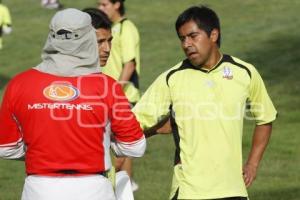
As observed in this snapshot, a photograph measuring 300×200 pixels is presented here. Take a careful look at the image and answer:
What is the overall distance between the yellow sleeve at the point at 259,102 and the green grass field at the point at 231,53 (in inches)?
173

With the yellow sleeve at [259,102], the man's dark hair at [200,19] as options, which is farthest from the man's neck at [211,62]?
the yellow sleeve at [259,102]

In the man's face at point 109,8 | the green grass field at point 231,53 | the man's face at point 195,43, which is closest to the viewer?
the man's face at point 195,43

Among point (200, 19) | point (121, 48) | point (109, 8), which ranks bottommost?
point (121, 48)

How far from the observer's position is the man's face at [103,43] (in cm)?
710

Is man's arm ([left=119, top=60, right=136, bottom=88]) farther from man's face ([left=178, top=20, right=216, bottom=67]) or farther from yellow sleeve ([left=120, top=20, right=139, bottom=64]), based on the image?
man's face ([left=178, top=20, right=216, bottom=67])

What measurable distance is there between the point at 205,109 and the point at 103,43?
962mm

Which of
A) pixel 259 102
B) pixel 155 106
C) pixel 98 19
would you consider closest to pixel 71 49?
pixel 155 106

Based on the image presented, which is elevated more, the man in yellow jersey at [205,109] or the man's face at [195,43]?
the man's face at [195,43]

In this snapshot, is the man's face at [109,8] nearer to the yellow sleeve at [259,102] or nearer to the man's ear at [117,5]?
the man's ear at [117,5]

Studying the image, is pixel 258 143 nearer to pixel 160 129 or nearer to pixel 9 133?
pixel 160 129

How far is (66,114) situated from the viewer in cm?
587

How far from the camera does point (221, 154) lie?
682cm

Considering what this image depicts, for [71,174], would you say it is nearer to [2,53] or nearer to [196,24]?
[196,24]

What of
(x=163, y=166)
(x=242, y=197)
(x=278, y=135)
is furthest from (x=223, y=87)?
(x=278, y=135)
